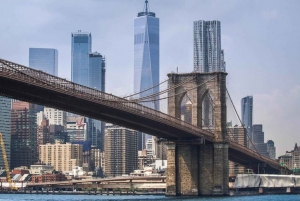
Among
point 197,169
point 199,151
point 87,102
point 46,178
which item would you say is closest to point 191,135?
point 199,151

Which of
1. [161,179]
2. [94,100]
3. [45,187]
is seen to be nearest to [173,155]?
[94,100]

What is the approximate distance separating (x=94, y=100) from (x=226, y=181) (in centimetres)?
2279

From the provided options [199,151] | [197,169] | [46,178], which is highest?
[199,151]

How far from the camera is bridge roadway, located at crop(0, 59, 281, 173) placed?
6312 cm

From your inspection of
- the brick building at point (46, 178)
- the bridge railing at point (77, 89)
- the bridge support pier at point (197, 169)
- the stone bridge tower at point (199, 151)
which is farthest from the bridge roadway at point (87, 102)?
the brick building at point (46, 178)

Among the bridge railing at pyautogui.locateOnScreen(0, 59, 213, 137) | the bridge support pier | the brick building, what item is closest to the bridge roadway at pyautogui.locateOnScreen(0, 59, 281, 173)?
the bridge railing at pyautogui.locateOnScreen(0, 59, 213, 137)

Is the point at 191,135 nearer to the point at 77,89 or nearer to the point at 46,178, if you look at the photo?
the point at 77,89

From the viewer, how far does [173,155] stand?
89562mm

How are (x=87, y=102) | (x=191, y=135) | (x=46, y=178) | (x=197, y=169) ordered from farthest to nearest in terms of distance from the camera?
(x=46, y=178)
(x=197, y=169)
(x=191, y=135)
(x=87, y=102)

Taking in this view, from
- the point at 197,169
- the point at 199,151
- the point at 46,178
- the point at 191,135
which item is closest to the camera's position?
the point at 191,135

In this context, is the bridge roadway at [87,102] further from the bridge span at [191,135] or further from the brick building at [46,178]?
the brick building at [46,178]

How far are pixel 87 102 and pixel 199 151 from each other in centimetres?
2089

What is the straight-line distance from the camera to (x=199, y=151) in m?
89.9

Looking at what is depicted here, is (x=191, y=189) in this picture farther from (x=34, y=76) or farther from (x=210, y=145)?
(x=34, y=76)
